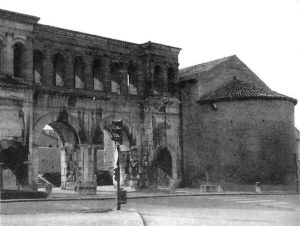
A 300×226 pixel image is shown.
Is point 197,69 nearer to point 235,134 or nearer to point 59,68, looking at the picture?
point 235,134

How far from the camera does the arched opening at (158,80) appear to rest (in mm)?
29672

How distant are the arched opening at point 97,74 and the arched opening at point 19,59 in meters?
4.63

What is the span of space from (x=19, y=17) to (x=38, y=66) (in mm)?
3219

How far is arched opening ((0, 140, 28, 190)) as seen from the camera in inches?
926

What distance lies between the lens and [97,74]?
92.1 feet

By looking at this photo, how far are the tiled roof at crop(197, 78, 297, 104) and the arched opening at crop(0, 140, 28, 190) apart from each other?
11.8 metres

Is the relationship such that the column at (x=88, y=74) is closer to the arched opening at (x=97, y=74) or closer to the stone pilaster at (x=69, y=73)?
the arched opening at (x=97, y=74)

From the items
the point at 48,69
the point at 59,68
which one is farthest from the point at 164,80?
the point at 48,69

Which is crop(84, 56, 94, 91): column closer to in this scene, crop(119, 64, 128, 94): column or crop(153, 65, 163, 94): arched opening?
crop(119, 64, 128, 94): column

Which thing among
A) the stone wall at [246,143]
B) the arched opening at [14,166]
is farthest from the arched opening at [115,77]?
the arched opening at [14,166]

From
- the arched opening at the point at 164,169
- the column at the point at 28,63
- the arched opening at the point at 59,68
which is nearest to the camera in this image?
the column at the point at 28,63

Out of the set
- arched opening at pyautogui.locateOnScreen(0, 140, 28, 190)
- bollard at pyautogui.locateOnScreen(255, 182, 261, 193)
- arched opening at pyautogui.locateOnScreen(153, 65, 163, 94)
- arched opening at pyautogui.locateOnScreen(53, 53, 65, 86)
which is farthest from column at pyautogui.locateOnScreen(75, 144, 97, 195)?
bollard at pyautogui.locateOnScreen(255, 182, 261, 193)

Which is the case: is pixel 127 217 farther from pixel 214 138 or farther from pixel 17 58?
pixel 214 138

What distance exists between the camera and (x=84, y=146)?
86.7 ft
